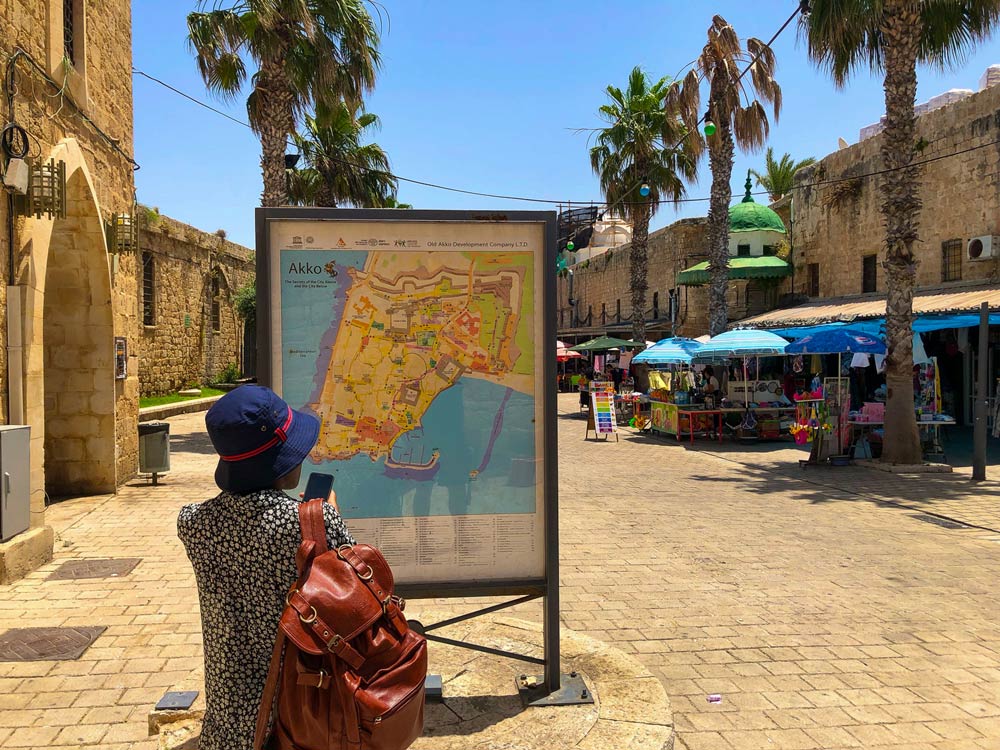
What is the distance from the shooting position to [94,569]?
6.40 metres

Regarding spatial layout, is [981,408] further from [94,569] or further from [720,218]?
[94,569]

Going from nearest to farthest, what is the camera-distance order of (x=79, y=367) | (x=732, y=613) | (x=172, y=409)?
(x=732, y=613) < (x=79, y=367) < (x=172, y=409)

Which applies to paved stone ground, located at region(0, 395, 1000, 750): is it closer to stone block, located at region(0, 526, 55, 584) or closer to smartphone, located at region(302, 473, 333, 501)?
stone block, located at region(0, 526, 55, 584)

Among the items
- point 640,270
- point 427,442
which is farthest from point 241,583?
point 640,270

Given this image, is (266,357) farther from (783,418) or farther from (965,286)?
(965,286)

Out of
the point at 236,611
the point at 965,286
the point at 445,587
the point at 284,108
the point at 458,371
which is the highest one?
the point at 284,108

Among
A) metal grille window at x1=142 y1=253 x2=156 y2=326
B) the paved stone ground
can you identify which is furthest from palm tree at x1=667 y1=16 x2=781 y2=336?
metal grille window at x1=142 y1=253 x2=156 y2=326

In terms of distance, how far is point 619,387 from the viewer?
27.7 meters

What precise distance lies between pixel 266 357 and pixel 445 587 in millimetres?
1324

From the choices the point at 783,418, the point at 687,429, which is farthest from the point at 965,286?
the point at 687,429

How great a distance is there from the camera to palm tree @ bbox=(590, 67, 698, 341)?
23.5 metres

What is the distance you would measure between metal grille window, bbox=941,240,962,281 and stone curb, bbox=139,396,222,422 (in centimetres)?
1741

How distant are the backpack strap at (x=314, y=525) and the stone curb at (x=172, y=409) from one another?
48.6ft

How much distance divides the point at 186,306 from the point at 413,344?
78.4 ft
